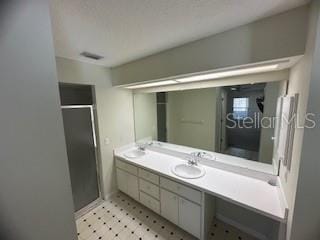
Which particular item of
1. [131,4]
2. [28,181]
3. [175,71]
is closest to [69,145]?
[28,181]

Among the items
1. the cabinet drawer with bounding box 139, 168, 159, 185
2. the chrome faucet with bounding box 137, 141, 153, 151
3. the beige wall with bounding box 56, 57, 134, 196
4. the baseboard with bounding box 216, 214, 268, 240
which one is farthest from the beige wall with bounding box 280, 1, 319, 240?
the beige wall with bounding box 56, 57, 134, 196

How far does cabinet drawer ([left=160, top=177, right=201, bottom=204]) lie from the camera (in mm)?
1612

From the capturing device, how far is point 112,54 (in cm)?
181

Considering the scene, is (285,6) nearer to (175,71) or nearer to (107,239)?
(175,71)

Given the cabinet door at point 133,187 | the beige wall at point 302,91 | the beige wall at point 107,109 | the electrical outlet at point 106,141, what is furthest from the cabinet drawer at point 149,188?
the beige wall at point 302,91

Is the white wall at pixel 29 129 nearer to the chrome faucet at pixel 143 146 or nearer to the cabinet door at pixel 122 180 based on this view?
the cabinet door at pixel 122 180

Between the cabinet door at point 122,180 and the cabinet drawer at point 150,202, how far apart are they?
0.42 meters

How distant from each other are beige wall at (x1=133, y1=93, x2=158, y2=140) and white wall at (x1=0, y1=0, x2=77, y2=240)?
2.10 metres

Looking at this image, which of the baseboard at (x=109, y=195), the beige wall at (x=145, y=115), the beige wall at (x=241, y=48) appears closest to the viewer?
the beige wall at (x=241, y=48)

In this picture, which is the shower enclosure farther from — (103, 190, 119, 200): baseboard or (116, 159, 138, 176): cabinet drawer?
(116, 159, 138, 176): cabinet drawer

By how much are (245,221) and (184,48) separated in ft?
7.66

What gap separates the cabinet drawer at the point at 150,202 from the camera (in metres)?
2.04

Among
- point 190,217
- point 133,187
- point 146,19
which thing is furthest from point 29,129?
point 133,187

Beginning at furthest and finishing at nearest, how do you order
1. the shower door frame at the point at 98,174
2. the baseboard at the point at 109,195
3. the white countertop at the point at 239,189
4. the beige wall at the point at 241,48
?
the baseboard at the point at 109,195, the shower door frame at the point at 98,174, the white countertop at the point at 239,189, the beige wall at the point at 241,48
